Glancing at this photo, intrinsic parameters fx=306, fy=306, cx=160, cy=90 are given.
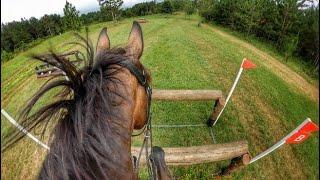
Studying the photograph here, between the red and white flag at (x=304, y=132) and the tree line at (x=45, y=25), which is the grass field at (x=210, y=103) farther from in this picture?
the red and white flag at (x=304, y=132)

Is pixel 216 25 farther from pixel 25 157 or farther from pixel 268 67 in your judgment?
pixel 25 157

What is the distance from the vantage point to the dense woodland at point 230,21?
2.75 m

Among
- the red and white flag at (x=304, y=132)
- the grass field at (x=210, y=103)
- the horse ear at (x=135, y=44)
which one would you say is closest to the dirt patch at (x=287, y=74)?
the grass field at (x=210, y=103)

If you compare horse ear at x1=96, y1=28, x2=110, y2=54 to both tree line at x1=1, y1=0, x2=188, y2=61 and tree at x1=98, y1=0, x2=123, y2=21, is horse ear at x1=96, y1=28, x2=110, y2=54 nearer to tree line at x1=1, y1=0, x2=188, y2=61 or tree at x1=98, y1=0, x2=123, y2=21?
tree line at x1=1, y1=0, x2=188, y2=61

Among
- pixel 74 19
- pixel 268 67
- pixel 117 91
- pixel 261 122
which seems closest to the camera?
pixel 117 91

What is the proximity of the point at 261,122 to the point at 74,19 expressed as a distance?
3.71m

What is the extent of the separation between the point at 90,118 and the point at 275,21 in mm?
6520

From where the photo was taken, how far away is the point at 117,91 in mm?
1395

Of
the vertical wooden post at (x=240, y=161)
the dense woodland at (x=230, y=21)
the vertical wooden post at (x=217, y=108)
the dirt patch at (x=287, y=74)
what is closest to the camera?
the dense woodland at (x=230, y=21)

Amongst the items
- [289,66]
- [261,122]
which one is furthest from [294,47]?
[261,122]

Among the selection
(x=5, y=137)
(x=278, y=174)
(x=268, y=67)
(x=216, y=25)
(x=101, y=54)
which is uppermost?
(x=101, y=54)

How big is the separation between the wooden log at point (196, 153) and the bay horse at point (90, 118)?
1381mm

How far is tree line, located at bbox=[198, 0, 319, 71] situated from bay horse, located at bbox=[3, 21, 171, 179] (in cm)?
332

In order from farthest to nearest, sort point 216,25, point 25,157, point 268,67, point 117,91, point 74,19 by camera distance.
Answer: point 216,25 < point 268,67 < point 25,157 < point 74,19 < point 117,91
